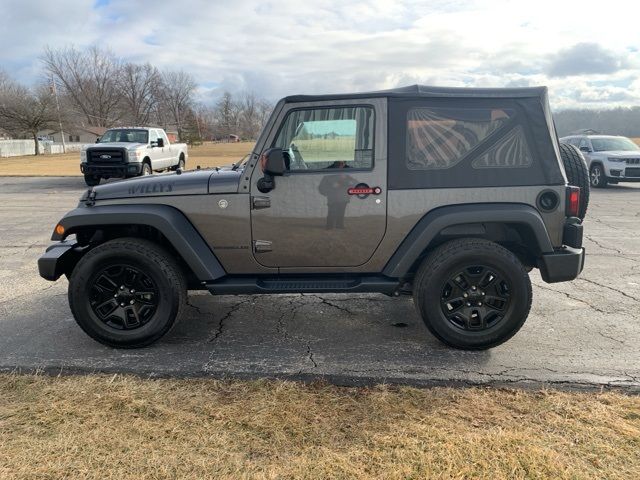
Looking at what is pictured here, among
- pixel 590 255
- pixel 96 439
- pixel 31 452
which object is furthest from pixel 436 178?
pixel 590 255

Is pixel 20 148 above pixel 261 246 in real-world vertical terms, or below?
above

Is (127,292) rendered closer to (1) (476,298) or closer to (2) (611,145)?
(1) (476,298)

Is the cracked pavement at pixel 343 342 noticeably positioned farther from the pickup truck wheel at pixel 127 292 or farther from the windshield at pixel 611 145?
the windshield at pixel 611 145

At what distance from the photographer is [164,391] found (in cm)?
314

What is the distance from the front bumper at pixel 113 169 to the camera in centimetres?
1552

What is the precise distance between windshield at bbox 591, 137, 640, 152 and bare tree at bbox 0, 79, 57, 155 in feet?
172

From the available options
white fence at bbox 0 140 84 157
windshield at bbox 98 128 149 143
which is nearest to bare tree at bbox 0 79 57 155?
white fence at bbox 0 140 84 157

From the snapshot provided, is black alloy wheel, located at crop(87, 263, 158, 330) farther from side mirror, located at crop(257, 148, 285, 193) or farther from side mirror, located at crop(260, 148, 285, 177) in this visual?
side mirror, located at crop(260, 148, 285, 177)

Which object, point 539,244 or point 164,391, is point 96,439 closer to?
point 164,391

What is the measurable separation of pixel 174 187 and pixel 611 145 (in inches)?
640

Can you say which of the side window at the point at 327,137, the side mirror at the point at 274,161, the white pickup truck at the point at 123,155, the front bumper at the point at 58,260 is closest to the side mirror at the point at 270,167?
the side mirror at the point at 274,161

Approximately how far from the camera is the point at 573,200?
3.64 meters

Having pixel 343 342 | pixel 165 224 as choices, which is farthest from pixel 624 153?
pixel 165 224

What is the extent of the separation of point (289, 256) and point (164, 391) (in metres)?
1.35
